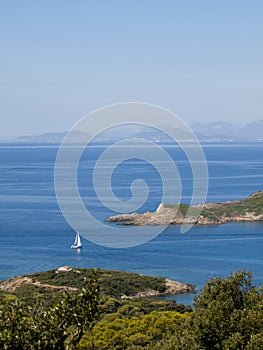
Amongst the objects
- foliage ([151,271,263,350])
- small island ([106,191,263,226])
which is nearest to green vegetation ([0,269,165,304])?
small island ([106,191,263,226])

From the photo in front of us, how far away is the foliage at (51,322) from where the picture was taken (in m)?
4.05

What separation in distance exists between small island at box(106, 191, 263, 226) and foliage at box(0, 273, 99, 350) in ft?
97.1

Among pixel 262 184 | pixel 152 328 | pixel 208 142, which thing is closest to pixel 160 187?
pixel 262 184

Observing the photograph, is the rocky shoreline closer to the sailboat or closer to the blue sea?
the blue sea

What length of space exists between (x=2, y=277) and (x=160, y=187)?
28418mm

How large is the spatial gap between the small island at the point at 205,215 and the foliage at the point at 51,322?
2959 cm

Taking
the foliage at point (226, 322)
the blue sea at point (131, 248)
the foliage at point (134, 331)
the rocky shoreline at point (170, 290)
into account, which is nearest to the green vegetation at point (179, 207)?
the blue sea at point (131, 248)

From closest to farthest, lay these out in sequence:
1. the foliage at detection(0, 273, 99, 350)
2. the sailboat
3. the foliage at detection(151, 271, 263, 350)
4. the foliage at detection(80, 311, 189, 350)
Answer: the foliage at detection(0, 273, 99, 350) → the foliage at detection(151, 271, 263, 350) → the foliage at detection(80, 311, 189, 350) → the sailboat

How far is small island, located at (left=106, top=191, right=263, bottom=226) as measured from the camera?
34.4m

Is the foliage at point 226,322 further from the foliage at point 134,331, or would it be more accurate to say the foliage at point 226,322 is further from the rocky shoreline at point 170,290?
the rocky shoreline at point 170,290

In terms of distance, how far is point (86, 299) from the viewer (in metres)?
4.46

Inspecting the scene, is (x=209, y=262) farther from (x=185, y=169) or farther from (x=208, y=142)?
(x=208, y=142)

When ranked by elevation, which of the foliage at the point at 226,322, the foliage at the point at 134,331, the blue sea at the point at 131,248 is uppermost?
the foliage at the point at 226,322

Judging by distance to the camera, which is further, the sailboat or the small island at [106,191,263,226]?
the small island at [106,191,263,226]
